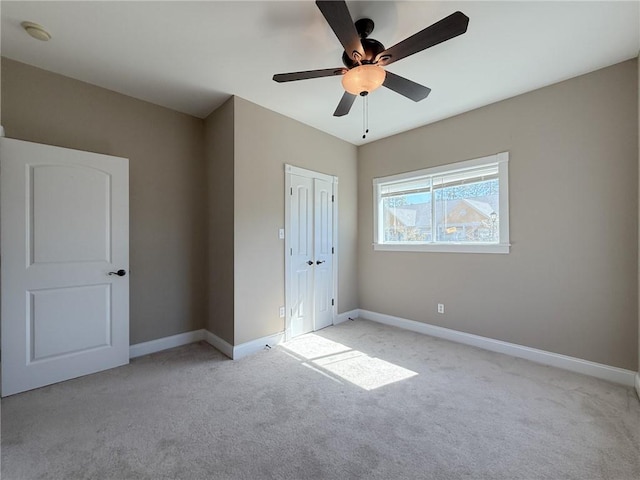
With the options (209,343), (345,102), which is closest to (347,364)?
(209,343)

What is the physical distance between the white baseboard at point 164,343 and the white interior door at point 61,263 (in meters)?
0.21

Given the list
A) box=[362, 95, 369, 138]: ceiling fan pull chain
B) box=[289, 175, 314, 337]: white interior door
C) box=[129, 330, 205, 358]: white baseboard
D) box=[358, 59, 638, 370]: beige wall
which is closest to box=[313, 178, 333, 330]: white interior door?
box=[289, 175, 314, 337]: white interior door

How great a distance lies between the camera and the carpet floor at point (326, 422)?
5.02ft

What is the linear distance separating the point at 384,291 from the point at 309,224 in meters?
1.52

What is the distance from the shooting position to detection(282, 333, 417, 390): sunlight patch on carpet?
2.48 m

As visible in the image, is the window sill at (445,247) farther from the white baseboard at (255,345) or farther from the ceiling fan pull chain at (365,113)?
the white baseboard at (255,345)

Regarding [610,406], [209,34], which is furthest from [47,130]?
[610,406]

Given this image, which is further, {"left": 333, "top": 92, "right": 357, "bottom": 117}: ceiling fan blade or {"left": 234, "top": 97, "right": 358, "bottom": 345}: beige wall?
{"left": 234, "top": 97, "right": 358, "bottom": 345}: beige wall

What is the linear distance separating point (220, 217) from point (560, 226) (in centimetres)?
350

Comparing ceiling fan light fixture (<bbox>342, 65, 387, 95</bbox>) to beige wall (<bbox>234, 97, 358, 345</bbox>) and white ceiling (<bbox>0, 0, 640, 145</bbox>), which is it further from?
beige wall (<bbox>234, 97, 358, 345</bbox>)

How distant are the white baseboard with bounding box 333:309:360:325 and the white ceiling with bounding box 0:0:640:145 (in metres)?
2.90

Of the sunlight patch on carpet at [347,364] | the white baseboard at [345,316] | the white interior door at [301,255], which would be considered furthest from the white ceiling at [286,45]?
the white baseboard at [345,316]

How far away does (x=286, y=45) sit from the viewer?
7.14 ft

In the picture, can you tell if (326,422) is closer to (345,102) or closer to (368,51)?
(345,102)
